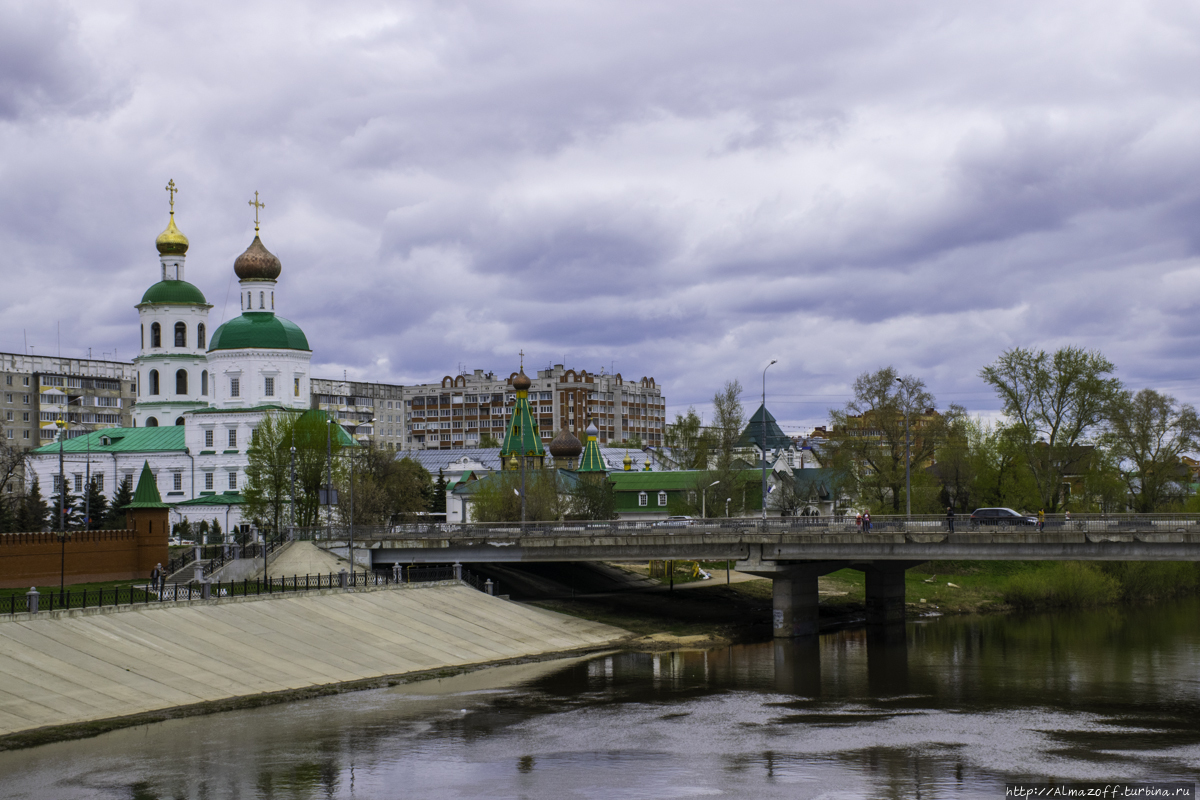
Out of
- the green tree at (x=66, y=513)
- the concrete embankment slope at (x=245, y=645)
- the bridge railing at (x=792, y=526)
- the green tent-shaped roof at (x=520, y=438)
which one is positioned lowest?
the concrete embankment slope at (x=245, y=645)

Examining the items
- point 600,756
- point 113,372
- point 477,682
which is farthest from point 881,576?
point 113,372

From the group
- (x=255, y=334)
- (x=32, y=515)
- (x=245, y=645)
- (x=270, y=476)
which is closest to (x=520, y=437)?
(x=255, y=334)

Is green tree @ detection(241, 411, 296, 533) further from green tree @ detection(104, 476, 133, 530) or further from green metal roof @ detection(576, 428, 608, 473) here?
green metal roof @ detection(576, 428, 608, 473)

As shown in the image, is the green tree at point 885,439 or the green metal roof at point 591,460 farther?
the green metal roof at point 591,460

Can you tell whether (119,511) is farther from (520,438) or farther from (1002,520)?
(1002,520)

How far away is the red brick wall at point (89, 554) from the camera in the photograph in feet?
201

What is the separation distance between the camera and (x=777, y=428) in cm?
14062

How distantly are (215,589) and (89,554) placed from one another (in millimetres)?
11910

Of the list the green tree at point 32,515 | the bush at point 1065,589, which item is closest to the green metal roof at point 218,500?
the green tree at point 32,515

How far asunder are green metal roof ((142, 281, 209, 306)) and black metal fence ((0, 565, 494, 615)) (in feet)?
177

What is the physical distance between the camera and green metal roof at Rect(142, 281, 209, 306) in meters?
120

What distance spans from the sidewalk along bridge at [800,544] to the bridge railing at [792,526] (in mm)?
73

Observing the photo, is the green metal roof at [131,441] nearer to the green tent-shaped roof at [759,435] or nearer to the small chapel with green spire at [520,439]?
the small chapel with green spire at [520,439]

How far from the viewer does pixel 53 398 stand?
17450cm
